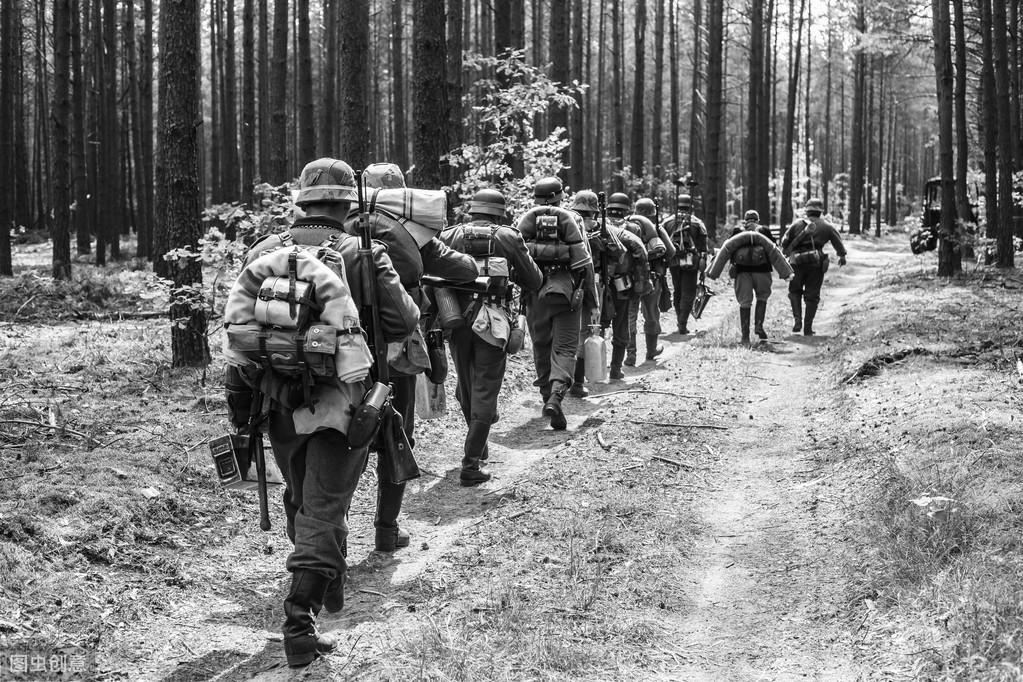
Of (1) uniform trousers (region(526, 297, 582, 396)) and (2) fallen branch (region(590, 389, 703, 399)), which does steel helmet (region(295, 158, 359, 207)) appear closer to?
(1) uniform trousers (region(526, 297, 582, 396))

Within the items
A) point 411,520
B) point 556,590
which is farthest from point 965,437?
point 411,520

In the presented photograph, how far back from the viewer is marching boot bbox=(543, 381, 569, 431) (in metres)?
9.43

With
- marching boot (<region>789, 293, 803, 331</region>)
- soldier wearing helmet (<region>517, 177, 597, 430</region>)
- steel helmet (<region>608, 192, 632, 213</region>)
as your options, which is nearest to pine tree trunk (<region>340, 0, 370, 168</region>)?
steel helmet (<region>608, 192, 632, 213</region>)

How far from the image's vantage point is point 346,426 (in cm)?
445

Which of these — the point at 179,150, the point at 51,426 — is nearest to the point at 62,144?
the point at 179,150

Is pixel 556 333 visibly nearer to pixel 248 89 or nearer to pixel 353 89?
pixel 353 89

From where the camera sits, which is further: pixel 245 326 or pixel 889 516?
pixel 889 516

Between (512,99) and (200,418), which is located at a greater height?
(512,99)

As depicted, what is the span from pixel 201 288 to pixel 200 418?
192 centimetres

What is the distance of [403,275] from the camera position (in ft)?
19.4

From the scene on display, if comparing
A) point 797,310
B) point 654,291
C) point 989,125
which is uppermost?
point 989,125

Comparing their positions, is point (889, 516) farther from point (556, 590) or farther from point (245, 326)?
point (245, 326)

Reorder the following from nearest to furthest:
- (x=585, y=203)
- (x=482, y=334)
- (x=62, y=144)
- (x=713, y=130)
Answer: (x=482, y=334)
(x=585, y=203)
(x=62, y=144)
(x=713, y=130)

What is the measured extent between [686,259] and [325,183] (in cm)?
1203
